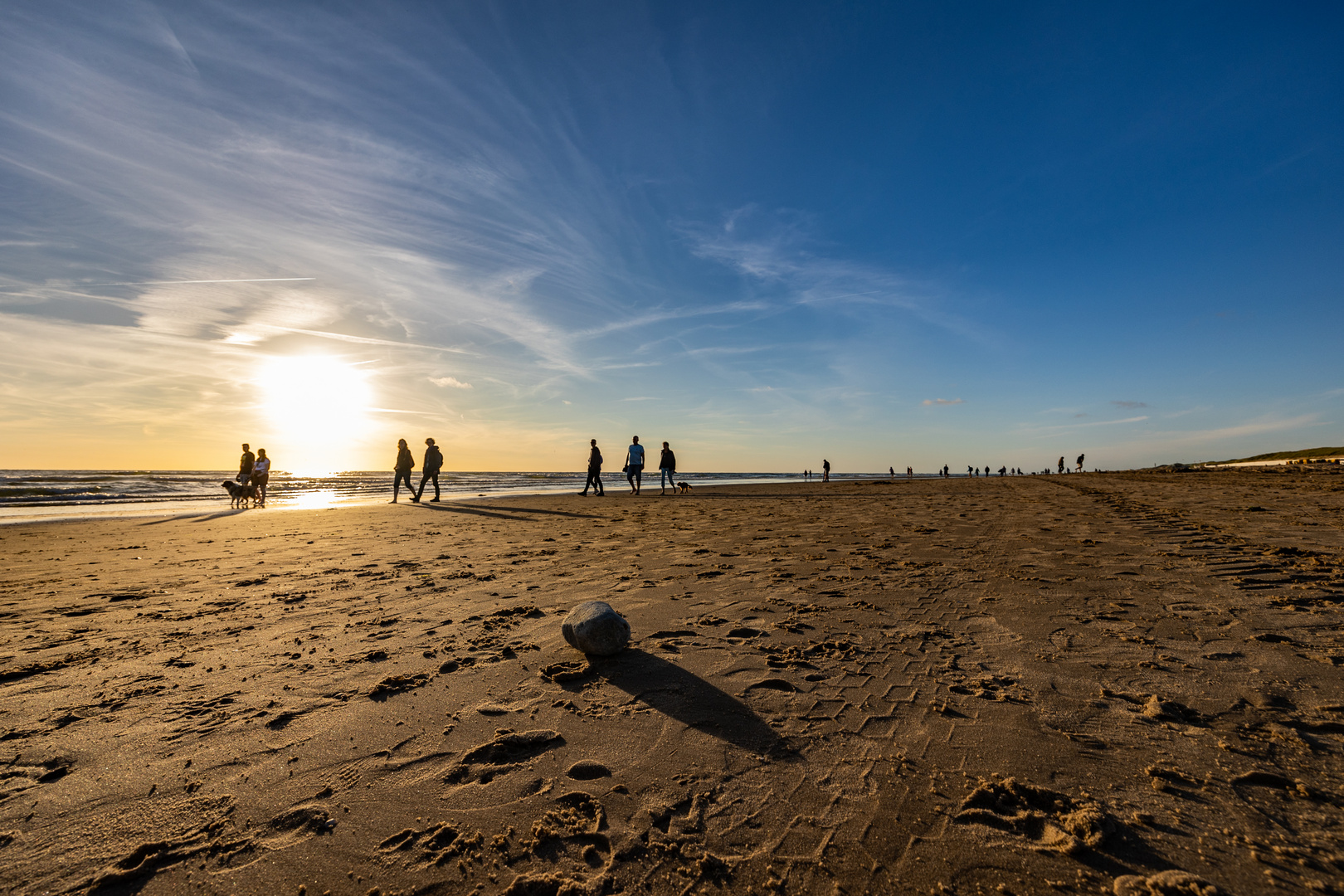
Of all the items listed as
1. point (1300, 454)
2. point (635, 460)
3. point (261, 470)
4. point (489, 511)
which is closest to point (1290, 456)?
point (1300, 454)

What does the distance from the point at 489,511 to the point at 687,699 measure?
13.6 meters

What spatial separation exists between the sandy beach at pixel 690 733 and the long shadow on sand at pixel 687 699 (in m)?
0.02

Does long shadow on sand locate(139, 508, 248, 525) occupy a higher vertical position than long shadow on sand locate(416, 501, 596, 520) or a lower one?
lower

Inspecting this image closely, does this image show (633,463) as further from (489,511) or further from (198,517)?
(198,517)

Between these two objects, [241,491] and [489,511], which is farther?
[241,491]

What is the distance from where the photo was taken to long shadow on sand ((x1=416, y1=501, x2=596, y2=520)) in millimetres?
14422

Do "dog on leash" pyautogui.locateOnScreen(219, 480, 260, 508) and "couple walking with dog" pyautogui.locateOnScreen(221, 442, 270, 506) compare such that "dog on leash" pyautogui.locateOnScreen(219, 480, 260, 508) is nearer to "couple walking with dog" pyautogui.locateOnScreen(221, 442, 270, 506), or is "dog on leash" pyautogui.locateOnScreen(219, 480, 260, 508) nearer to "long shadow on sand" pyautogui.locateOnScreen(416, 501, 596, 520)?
"couple walking with dog" pyautogui.locateOnScreen(221, 442, 270, 506)

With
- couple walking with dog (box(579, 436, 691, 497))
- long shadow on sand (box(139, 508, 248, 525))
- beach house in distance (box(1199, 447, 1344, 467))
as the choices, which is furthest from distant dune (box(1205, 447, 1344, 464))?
long shadow on sand (box(139, 508, 248, 525))

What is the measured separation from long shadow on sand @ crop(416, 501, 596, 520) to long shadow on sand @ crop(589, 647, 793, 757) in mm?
10455

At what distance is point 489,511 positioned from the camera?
15.8 m

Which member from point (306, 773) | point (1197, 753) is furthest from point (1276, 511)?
point (306, 773)

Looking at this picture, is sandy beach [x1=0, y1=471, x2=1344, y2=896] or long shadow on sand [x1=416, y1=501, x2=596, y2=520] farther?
long shadow on sand [x1=416, y1=501, x2=596, y2=520]

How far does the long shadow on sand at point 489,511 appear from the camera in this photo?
47.3ft

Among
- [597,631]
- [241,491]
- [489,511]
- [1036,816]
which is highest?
[241,491]
